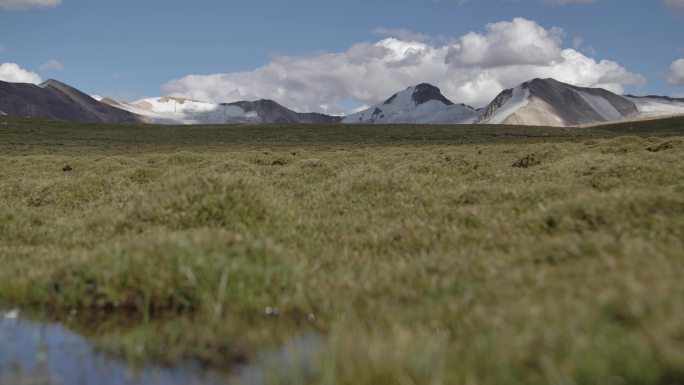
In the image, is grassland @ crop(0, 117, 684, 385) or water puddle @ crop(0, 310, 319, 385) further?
water puddle @ crop(0, 310, 319, 385)

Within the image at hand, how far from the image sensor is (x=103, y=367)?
4359 millimetres

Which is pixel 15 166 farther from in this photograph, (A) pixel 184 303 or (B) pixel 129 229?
(A) pixel 184 303

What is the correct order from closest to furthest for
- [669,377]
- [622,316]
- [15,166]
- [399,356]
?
[669,377] → [399,356] → [622,316] → [15,166]

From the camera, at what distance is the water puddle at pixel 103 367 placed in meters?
4.00

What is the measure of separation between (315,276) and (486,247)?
269 cm

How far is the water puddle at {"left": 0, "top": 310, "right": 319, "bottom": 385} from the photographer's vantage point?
4000mm

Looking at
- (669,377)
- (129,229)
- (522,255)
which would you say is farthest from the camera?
(129,229)

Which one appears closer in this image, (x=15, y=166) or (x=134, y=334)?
(x=134, y=334)

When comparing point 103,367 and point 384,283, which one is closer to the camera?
point 103,367

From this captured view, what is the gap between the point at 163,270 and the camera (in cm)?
592

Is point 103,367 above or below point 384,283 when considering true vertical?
below

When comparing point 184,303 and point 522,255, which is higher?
point 522,255

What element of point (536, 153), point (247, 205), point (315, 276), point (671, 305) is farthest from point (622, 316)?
point (536, 153)

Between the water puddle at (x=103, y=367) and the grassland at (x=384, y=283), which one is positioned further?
the water puddle at (x=103, y=367)
